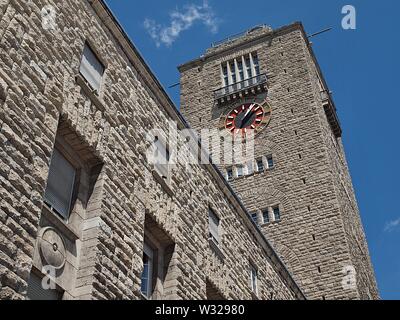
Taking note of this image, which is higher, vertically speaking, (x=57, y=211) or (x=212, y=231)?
(x=212, y=231)

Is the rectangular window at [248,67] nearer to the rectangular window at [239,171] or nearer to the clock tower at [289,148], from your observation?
the clock tower at [289,148]

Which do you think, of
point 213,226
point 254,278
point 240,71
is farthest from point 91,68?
point 240,71

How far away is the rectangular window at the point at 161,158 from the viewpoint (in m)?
13.3

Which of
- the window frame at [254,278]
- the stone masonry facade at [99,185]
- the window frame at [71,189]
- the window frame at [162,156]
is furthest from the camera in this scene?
the window frame at [254,278]

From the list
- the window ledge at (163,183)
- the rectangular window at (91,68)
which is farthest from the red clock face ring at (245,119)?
the rectangular window at (91,68)

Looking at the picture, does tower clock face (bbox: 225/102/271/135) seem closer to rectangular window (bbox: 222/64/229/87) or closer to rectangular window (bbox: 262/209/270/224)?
rectangular window (bbox: 222/64/229/87)

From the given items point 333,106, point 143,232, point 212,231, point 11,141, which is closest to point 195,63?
point 333,106

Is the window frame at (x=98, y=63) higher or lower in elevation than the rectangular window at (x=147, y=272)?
higher

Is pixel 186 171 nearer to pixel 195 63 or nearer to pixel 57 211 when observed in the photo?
pixel 57 211

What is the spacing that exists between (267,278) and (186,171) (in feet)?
17.6

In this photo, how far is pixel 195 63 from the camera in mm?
41625

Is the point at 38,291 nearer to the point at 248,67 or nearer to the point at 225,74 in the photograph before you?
the point at 248,67

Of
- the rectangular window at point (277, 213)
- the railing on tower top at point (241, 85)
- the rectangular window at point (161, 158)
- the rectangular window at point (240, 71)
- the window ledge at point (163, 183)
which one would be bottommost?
the window ledge at point (163, 183)

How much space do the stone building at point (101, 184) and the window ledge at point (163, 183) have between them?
8 centimetres
